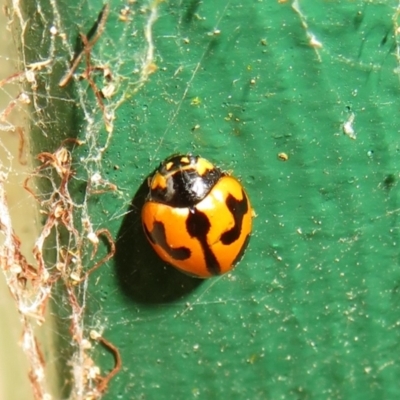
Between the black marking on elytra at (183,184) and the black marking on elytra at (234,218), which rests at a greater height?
the black marking on elytra at (183,184)

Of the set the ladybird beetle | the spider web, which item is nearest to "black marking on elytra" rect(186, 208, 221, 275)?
the ladybird beetle

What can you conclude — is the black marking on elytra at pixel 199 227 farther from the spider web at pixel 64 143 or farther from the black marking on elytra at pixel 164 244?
the spider web at pixel 64 143

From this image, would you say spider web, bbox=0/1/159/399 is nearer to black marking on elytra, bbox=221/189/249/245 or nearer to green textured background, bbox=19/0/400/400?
green textured background, bbox=19/0/400/400

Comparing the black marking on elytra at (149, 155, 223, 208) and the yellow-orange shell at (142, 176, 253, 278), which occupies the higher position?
the black marking on elytra at (149, 155, 223, 208)

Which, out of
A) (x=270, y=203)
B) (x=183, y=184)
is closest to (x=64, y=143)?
(x=183, y=184)

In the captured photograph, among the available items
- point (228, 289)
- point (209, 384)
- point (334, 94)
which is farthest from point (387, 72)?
point (209, 384)

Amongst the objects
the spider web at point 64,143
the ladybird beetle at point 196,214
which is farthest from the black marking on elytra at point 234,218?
the spider web at point 64,143

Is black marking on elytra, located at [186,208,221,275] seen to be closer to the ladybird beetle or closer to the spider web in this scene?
the ladybird beetle

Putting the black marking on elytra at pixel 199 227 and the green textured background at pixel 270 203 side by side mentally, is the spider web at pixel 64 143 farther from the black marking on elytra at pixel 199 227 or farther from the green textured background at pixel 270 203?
the black marking on elytra at pixel 199 227
